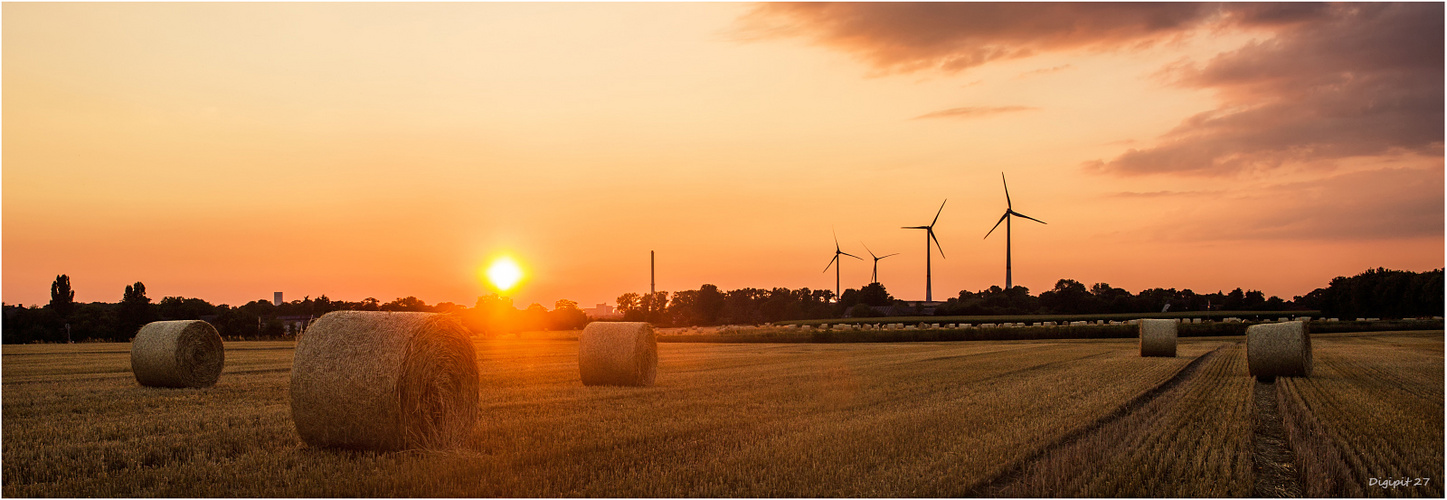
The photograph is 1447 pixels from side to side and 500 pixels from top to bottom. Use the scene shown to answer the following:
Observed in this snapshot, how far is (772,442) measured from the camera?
448 inches

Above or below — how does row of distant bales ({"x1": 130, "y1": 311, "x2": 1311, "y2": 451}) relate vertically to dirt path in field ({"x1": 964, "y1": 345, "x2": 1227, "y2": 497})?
above

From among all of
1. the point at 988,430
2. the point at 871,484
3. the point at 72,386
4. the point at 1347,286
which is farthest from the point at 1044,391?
the point at 1347,286

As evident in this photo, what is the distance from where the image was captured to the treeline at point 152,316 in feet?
201

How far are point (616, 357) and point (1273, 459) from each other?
1304 centimetres

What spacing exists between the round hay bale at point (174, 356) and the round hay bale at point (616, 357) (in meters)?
8.17

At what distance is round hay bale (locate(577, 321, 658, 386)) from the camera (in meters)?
20.9

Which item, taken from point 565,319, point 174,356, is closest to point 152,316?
point 565,319

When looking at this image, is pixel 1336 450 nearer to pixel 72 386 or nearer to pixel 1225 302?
pixel 72 386

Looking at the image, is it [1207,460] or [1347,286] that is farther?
[1347,286]

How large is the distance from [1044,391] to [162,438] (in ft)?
46.9

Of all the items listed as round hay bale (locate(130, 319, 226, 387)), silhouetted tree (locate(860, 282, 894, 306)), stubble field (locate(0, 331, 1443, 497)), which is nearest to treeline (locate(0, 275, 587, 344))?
round hay bale (locate(130, 319, 226, 387))

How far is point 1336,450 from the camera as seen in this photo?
11445 millimetres

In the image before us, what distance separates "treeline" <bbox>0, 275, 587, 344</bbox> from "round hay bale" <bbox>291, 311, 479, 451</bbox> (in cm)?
4654

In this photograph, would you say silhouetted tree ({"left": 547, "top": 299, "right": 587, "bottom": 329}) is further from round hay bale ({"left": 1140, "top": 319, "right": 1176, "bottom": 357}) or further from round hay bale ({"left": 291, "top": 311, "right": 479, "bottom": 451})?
round hay bale ({"left": 291, "top": 311, "right": 479, "bottom": 451})
